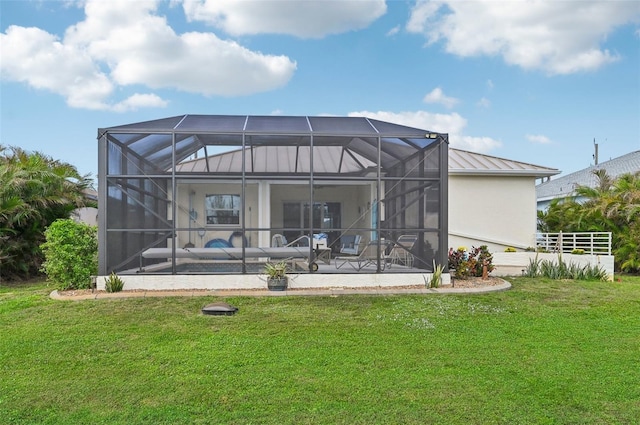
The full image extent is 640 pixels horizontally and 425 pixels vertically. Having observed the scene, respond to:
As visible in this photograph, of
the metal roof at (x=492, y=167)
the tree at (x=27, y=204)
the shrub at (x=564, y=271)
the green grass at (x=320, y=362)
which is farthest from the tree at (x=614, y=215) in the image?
the tree at (x=27, y=204)

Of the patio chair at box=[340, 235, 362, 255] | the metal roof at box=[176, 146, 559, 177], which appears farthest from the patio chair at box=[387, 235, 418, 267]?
the metal roof at box=[176, 146, 559, 177]

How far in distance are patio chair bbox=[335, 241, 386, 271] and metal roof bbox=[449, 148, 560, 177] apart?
572 cm

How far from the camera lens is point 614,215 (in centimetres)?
1329

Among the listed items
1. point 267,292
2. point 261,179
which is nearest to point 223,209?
point 261,179

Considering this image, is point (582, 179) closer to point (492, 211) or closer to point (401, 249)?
point (492, 211)

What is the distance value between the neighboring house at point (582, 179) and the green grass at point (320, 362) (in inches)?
601

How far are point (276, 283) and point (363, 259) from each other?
6.10ft

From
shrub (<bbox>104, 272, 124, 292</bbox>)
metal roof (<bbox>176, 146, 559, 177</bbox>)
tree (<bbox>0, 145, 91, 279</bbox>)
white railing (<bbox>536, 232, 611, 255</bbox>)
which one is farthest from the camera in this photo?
white railing (<bbox>536, 232, 611, 255</bbox>)

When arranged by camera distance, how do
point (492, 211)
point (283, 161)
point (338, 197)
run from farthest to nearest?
1. point (492, 211)
2. point (338, 197)
3. point (283, 161)

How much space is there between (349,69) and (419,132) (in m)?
5.87

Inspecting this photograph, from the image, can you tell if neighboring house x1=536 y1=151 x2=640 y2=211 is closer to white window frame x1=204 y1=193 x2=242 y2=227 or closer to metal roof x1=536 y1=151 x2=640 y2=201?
metal roof x1=536 y1=151 x2=640 y2=201

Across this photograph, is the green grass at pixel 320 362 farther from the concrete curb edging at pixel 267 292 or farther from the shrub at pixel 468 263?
the shrub at pixel 468 263

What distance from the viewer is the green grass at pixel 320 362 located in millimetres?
3607

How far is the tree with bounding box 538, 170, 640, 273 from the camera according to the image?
1291 cm
